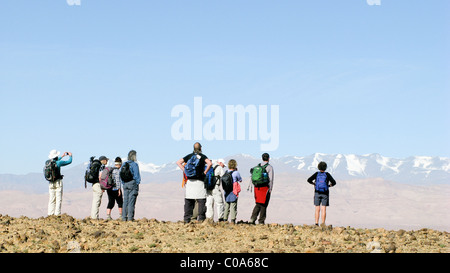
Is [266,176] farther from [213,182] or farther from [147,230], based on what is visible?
[147,230]

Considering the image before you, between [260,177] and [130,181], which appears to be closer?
[260,177]

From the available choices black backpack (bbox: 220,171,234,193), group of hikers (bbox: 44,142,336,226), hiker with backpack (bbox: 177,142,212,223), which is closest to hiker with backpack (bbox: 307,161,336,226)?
group of hikers (bbox: 44,142,336,226)

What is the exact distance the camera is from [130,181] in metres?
17.9

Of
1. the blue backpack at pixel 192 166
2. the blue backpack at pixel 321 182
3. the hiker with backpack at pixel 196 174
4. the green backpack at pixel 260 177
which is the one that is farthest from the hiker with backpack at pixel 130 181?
the blue backpack at pixel 321 182

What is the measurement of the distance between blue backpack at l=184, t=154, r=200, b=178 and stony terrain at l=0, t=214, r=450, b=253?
4.49 ft

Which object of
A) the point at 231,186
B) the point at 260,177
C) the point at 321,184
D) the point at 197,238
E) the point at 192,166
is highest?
the point at 192,166

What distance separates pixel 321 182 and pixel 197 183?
378cm

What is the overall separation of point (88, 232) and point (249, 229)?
4.11 meters

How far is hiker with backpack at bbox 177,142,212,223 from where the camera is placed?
16.6m

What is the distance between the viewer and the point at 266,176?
17.7 metres

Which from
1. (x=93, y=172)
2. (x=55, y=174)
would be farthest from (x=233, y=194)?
(x=55, y=174)

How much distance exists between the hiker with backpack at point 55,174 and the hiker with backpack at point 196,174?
12.7 ft

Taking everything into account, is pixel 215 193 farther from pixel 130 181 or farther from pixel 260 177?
pixel 130 181
